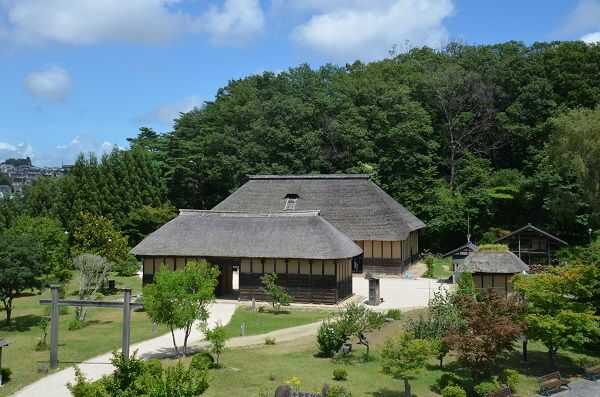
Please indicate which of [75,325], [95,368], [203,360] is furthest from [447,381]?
[75,325]

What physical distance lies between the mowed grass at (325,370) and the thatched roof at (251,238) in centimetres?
880

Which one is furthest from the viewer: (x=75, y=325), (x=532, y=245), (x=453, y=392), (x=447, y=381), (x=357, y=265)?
(x=357, y=265)

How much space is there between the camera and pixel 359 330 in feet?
76.3

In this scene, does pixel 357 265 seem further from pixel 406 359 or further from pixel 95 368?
pixel 406 359

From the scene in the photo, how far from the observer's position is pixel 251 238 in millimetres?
35594

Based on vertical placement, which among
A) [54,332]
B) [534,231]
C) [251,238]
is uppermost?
[534,231]

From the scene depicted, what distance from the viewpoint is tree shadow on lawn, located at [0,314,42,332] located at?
95.0ft

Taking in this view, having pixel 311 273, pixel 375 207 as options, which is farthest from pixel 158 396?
pixel 375 207

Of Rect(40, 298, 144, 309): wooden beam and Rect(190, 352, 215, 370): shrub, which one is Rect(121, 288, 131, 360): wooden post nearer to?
Rect(40, 298, 144, 309): wooden beam

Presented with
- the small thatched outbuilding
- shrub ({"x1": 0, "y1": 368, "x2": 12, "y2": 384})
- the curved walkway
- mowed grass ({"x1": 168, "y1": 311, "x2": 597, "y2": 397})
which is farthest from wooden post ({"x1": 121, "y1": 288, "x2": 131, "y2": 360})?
the small thatched outbuilding

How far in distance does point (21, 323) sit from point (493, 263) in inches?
938

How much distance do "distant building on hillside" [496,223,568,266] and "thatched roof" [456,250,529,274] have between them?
10.6 meters

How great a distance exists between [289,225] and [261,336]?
34.0ft

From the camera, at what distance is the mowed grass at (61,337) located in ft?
73.2
